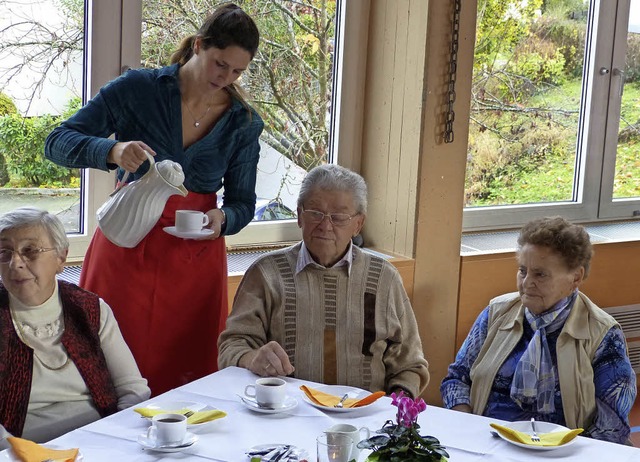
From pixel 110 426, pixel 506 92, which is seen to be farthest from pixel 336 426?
pixel 506 92

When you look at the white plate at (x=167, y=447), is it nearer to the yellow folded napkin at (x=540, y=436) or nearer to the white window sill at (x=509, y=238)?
the yellow folded napkin at (x=540, y=436)

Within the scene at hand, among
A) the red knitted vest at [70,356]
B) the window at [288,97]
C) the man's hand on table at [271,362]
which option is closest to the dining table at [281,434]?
the man's hand on table at [271,362]

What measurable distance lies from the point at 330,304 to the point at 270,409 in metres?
0.60

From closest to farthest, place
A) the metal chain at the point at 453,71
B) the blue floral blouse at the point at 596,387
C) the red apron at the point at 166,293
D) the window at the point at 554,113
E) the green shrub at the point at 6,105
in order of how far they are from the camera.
Result: the blue floral blouse at the point at 596,387, the red apron at the point at 166,293, the green shrub at the point at 6,105, the metal chain at the point at 453,71, the window at the point at 554,113

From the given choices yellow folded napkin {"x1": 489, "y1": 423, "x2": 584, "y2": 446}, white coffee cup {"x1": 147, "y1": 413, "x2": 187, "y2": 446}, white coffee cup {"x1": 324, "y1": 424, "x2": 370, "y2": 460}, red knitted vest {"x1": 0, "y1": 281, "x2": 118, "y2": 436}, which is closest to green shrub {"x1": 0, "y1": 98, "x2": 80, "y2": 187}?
red knitted vest {"x1": 0, "y1": 281, "x2": 118, "y2": 436}

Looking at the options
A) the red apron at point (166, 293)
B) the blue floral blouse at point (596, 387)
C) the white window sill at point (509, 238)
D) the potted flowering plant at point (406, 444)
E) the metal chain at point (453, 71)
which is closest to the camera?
the potted flowering plant at point (406, 444)

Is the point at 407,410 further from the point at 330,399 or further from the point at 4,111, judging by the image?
the point at 4,111

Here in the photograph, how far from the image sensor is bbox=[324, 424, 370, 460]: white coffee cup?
1.68m

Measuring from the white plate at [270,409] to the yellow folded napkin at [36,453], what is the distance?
44cm

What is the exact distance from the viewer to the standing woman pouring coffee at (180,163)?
2.49 m

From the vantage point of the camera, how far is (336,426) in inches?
70.8

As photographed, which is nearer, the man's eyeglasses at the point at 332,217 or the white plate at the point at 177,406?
the white plate at the point at 177,406

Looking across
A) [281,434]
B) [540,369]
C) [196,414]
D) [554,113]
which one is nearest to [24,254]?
[196,414]

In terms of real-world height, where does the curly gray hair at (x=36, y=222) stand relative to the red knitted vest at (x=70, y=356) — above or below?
above
